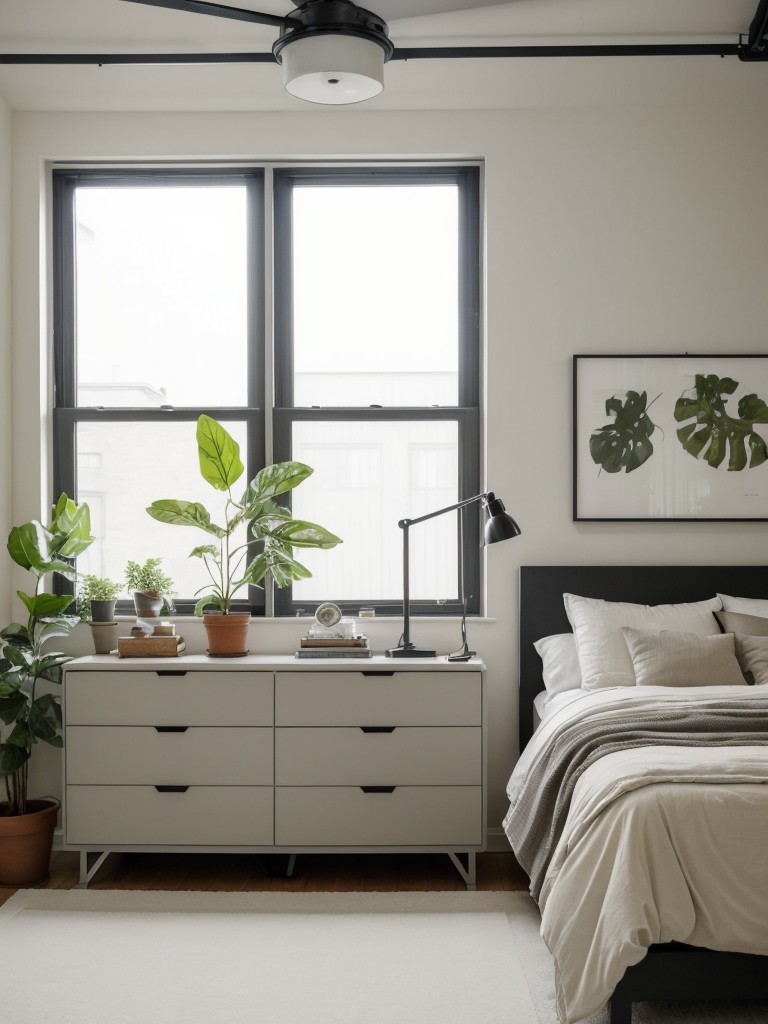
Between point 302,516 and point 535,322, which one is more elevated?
point 535,322

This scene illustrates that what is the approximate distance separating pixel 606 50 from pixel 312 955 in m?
3.23

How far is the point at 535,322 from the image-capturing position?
13.0ft

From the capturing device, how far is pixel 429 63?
140 inches

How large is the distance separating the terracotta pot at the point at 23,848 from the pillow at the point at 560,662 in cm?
201

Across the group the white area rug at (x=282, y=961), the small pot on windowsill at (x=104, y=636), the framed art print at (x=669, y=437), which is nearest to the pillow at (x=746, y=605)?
the framed art print at (x=669, y=437)

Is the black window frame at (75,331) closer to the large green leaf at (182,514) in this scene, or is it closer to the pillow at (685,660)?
the large green leaf at (182,514)

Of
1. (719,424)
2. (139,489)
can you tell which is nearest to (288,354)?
(139,489)

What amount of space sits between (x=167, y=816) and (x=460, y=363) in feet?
7.24

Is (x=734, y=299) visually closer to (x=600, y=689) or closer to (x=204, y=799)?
(x=600, y=689)

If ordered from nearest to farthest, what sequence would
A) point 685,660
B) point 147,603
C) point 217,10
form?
1. point 217,10
2. point 685,660
3. point 147,603

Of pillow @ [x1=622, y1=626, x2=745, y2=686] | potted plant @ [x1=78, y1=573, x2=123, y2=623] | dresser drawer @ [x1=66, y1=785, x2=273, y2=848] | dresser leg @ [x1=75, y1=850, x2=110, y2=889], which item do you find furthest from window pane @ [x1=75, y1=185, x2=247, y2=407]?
pillow @ [x1=622, y1=626, x2=745, y2=686]

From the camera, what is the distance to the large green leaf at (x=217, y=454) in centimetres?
370

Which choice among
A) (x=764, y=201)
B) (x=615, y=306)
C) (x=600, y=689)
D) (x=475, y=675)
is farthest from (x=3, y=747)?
(x=764, y=201)

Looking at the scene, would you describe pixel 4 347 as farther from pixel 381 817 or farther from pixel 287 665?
pixel 381 817
